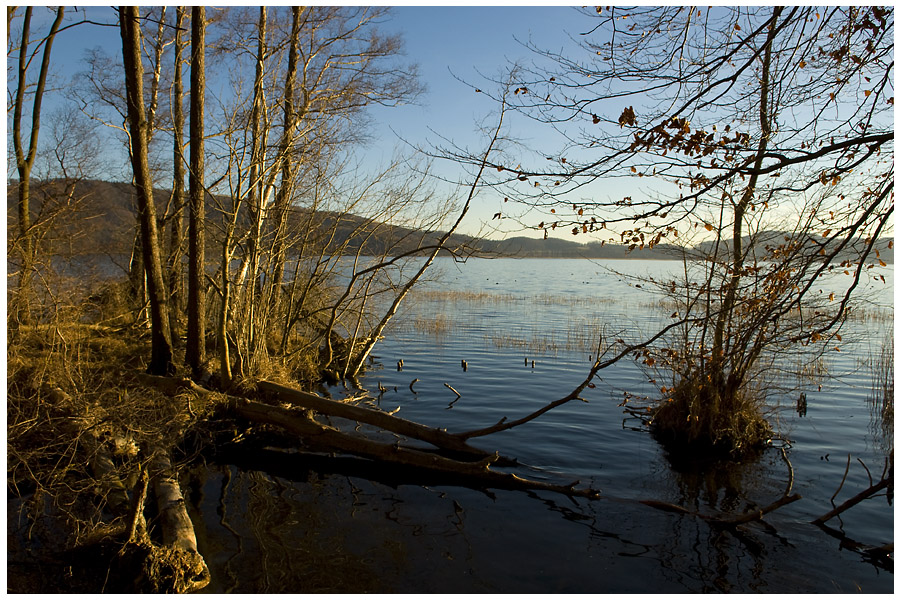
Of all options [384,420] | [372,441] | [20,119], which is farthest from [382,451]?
[20,119]

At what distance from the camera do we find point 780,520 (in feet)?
24.6

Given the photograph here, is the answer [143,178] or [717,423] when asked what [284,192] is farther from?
[717,423]

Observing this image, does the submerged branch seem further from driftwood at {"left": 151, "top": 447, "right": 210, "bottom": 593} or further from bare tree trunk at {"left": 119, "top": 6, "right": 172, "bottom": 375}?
bare tree trunk at {"left": 119, "top": 6, "right": 172, "bottom": 375}

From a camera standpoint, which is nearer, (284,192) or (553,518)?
(553,518)

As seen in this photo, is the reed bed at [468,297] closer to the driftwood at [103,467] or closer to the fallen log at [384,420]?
the fallen log at [384,420]

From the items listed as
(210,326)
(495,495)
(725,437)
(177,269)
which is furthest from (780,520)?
(177,269)

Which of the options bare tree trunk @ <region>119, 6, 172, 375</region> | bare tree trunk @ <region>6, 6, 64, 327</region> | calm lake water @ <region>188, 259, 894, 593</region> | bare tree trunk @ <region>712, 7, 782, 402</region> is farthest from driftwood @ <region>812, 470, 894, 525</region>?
bare tree trunk @ <region>6, 6, 64, 327</region>

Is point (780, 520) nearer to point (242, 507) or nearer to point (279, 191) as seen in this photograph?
point (242, 507)

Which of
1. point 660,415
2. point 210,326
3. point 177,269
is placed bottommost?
point 660,415

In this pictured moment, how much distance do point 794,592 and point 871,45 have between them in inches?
198

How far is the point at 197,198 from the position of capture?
420 inches

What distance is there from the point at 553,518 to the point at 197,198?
25.5ft

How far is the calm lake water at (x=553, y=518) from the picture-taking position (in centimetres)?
604

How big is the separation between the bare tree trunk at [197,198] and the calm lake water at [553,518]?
2615 millimetres
